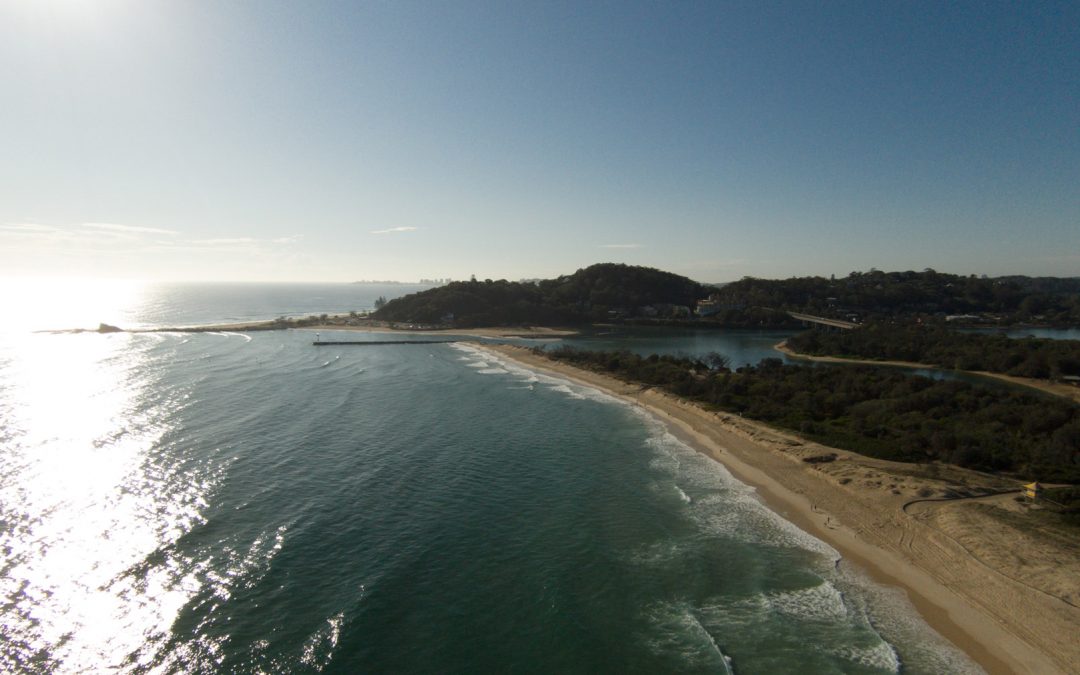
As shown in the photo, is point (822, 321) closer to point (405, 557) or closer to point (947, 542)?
point (947, 542)

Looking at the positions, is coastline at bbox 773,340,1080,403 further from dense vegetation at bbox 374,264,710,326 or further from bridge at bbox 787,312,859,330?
dense vegetation at bbox 374,264,710,326

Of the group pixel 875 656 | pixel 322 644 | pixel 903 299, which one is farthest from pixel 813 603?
pixel 903 299

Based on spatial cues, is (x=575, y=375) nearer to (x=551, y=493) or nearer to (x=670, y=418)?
(x=670, y=418)

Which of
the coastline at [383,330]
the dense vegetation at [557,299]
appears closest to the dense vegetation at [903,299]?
the dense vegetation at [557,299]

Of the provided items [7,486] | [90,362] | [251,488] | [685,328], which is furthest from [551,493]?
[685,328]

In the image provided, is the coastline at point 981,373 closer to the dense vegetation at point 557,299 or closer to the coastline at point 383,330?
the coastline at point 383,330

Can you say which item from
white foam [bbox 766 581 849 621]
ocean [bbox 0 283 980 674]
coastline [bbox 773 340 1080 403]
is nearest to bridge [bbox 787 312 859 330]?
coastline [bbox 773 340 1080 403]
